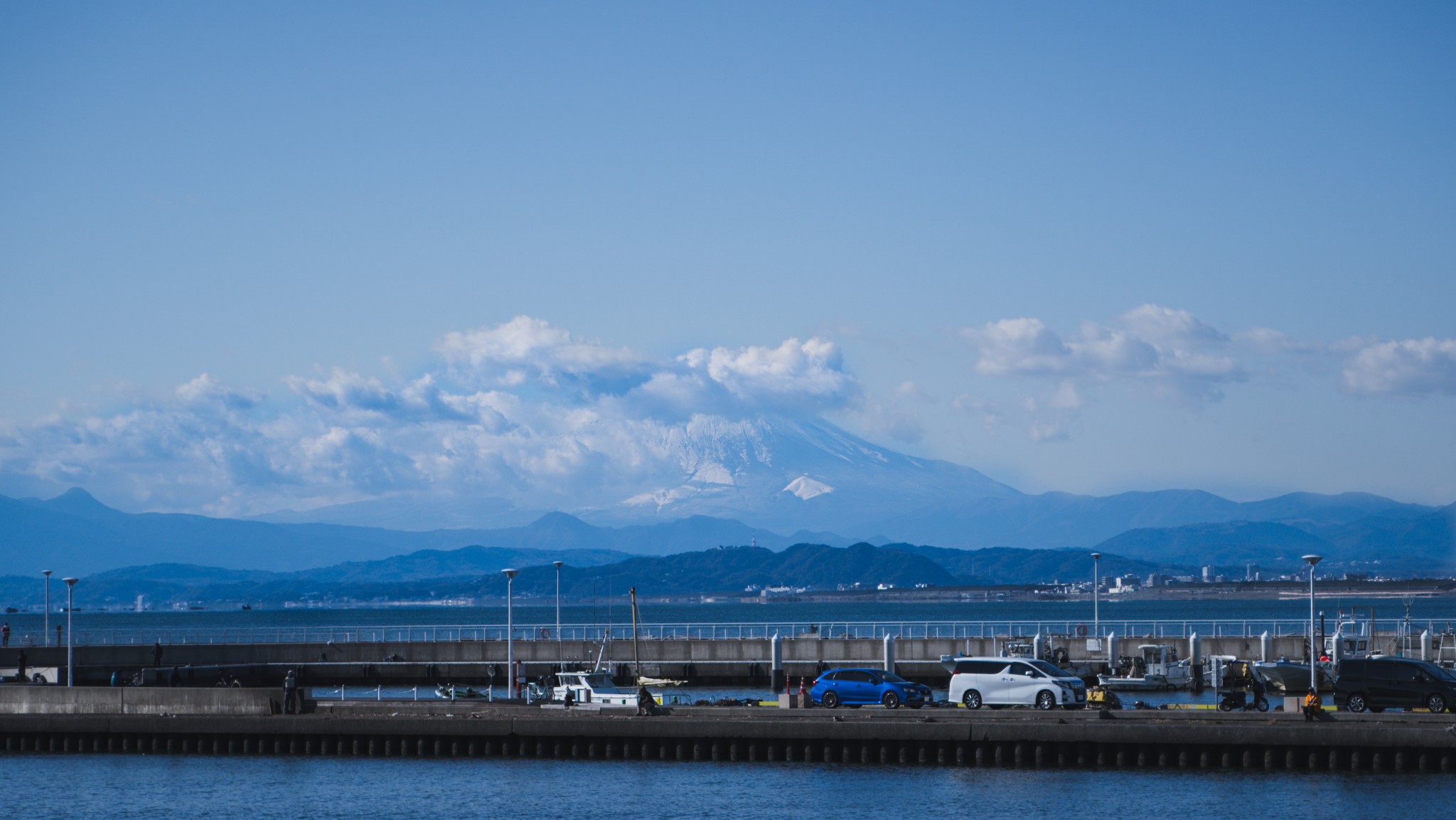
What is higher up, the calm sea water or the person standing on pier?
the person standing on pier

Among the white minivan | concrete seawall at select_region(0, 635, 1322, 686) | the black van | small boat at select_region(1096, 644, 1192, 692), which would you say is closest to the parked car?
the white minivan

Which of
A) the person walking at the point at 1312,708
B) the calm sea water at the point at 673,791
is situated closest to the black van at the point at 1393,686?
the person walking at the point at 1312,708

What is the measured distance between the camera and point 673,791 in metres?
43.4

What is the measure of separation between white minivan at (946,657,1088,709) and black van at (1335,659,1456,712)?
25.0 feet

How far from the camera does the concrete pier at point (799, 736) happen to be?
4150cm

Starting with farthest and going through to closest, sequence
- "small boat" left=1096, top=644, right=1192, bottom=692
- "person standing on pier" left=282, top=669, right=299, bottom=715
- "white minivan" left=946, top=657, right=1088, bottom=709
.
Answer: "small boat" left=1096, top=644, right=1192, bottom=692, "person standing on pier" left=282, top=669, right=299, bottom=715, "white minivan" left=946, top=657, right=1088, bottom=709

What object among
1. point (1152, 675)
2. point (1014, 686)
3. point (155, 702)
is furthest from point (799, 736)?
point (1152, 675)

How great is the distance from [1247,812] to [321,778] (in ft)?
84.4

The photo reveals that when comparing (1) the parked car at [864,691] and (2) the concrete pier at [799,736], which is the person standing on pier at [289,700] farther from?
(1) the parked car at [864,691]

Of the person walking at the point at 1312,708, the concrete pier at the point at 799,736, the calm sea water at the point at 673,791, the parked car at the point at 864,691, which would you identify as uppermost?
the person walking at the point at 1312,708

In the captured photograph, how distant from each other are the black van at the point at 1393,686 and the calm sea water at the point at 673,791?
6.83 meters

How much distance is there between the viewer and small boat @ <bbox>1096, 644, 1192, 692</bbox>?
66812 millimetres

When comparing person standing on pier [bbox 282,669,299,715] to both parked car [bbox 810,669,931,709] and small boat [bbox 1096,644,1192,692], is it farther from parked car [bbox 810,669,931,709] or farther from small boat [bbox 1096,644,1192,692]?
small boat [bbox 1096,644,1192,692]

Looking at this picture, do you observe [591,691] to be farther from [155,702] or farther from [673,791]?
[155,702]
